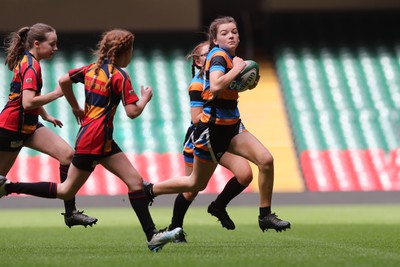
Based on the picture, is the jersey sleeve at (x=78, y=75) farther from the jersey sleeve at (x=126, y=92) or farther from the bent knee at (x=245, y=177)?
the bent knee at (x=245, y=177)

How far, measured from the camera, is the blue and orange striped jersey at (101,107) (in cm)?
707

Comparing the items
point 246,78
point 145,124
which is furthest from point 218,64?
point 145,124

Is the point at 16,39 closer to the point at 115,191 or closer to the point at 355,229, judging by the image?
the point at 355,229

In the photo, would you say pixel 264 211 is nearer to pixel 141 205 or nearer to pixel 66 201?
pixel 141 205

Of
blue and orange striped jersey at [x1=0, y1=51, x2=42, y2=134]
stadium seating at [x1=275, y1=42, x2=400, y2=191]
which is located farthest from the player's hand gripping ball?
stadium seating at [x1=275, y1=42, x2=400, y2=191]

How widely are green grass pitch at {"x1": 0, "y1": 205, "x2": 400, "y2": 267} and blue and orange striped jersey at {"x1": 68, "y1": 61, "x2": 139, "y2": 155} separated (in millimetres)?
806

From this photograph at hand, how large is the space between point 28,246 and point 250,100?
634 inches

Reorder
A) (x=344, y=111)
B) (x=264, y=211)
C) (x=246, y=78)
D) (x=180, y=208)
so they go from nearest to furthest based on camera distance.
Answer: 1. (x=246, y=78)
2. (x=264, y=211)
3. (x=180, y=208)
4. (x=344, y=111)

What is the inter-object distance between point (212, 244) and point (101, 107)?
1.81 m

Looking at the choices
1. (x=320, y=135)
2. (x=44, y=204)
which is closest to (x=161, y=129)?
(x=320, y=135)

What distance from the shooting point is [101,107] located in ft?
23.3

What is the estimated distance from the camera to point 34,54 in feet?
26.2

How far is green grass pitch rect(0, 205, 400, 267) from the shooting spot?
6504 mm

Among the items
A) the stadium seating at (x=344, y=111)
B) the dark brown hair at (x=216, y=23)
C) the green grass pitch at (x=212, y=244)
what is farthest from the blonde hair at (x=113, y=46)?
the stadium seating at (x=344, y=111)
